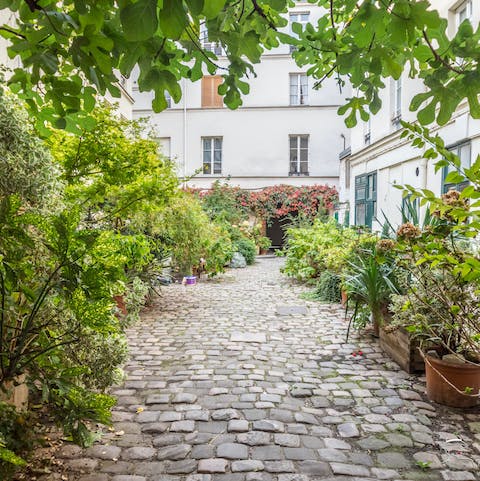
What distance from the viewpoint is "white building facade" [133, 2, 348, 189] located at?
2083 cm

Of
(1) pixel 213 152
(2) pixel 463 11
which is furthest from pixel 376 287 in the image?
(1) pixel 213 152

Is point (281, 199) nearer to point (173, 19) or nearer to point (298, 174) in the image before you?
point (298, 174)

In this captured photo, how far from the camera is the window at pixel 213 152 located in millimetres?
21225

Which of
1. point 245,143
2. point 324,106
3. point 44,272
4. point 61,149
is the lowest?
point 44,272

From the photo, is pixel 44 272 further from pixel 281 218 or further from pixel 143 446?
pixel 281 218

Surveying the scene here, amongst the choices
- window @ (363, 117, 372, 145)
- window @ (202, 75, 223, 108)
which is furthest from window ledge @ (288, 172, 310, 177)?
window @ (363, 117, 372, 145)

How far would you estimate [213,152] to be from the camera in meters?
21.3

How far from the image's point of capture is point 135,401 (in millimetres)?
3924

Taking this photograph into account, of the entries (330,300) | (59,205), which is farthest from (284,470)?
(330,300)

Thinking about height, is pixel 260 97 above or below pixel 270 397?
above

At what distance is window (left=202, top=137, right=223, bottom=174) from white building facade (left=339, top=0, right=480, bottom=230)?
278 inches

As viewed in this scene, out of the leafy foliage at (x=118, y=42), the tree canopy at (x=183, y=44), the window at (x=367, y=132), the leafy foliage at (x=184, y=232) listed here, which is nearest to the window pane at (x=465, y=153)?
the leafy foliage at (x=184, y=232)

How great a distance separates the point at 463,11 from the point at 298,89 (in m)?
14.2

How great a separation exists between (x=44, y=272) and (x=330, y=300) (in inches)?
272
